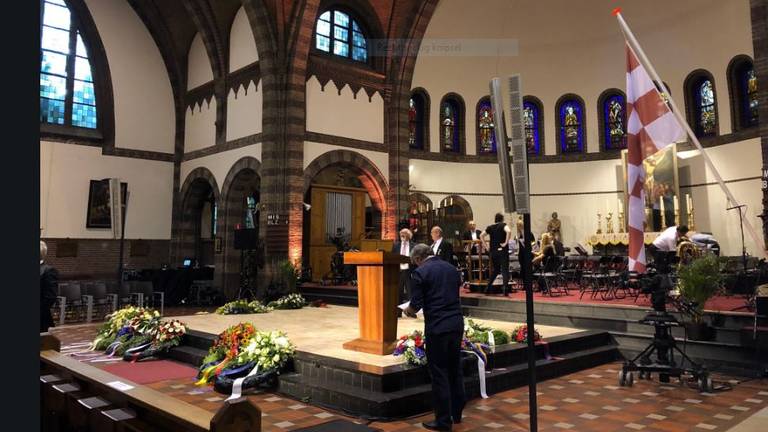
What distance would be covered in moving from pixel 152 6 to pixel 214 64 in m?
3.30

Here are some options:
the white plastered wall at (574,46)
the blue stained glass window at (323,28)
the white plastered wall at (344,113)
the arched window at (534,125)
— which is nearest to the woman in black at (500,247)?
the white plastered wall at (344,113)

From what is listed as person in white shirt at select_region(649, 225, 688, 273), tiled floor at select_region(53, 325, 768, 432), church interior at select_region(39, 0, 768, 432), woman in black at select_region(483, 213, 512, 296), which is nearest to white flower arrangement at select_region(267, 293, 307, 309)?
church interior at select_region(39, 0, 768, 432)

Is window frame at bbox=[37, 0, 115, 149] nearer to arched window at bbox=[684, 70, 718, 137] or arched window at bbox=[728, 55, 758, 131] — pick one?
arched window at bbox=[684, 70, 718, 137]

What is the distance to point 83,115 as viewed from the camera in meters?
16.1

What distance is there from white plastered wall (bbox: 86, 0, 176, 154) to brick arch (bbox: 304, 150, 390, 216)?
641cm

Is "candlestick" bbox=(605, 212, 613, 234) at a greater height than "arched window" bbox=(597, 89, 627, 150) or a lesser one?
lesser

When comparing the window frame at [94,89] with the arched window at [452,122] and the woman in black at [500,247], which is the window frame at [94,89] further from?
the woman in black at [500,247]

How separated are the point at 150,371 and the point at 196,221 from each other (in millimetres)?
11813

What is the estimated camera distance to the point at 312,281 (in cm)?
1512

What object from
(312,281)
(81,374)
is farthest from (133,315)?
(312,281)

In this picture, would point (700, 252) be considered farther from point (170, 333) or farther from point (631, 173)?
point (170, 333)

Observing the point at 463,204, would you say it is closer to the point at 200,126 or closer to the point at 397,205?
the point at 397,205

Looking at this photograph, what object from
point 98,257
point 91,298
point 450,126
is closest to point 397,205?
point 450,126

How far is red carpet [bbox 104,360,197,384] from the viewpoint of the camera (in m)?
6.20
